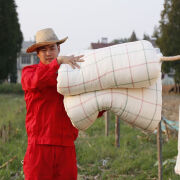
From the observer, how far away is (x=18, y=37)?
16.8 metres

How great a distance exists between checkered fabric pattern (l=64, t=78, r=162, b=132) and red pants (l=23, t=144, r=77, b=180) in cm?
41

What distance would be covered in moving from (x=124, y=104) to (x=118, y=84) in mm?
147

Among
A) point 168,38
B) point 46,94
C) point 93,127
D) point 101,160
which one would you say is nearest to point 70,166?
point 46,94

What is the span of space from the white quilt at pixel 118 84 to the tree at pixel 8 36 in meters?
14.4

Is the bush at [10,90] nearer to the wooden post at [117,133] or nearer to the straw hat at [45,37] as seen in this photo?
the wooden post at [117,133]

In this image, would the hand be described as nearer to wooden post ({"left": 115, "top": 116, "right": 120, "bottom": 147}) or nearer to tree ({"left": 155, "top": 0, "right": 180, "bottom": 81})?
wooden post ({"left": 115, "top": 116, "right": 120, "bottom": 147})

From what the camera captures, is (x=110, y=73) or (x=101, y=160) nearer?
(x=110, y=73)

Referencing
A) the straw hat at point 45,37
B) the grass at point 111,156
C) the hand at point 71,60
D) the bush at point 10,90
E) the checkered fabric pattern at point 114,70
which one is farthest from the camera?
the bush at point 10,90

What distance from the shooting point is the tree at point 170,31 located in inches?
602

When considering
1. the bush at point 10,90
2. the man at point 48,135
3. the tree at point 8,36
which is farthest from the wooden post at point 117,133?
the bush at point 10,90

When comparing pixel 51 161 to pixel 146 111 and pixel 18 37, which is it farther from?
pixel 18 37

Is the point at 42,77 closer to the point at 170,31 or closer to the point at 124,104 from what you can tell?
the point at 124,104

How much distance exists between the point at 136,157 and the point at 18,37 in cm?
1419

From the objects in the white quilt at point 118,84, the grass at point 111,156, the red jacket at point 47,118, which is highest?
the white quilt at point 118,84
